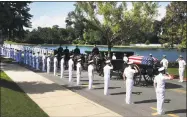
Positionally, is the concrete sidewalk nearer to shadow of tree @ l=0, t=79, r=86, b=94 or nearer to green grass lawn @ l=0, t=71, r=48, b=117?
shadow of tree @ l=0, t=79, r=86, b=94

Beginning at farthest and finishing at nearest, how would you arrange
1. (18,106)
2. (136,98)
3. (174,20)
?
(174,20) < (136,98) < (18,106)

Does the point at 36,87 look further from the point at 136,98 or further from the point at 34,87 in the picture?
the point at 136,98

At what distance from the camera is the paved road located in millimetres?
11883

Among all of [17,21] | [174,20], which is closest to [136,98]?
[17,21]

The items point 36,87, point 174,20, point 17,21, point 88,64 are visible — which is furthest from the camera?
point 174,20

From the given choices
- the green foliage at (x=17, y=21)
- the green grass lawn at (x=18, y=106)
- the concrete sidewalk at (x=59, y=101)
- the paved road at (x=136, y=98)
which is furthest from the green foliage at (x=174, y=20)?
the green grass lawn at (x=18, y=106)

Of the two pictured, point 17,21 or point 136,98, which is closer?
point 136,98

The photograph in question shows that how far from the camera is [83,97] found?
46.5ft

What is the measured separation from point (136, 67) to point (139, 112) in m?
6.27

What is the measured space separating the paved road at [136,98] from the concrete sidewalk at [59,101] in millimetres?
514

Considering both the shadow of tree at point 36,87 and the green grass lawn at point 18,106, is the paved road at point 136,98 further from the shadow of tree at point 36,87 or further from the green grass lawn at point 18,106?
the green grass lawn at point 18,106

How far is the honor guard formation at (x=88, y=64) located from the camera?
1176 cm

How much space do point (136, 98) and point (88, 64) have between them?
844 cm

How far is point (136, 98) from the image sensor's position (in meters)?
14.3
